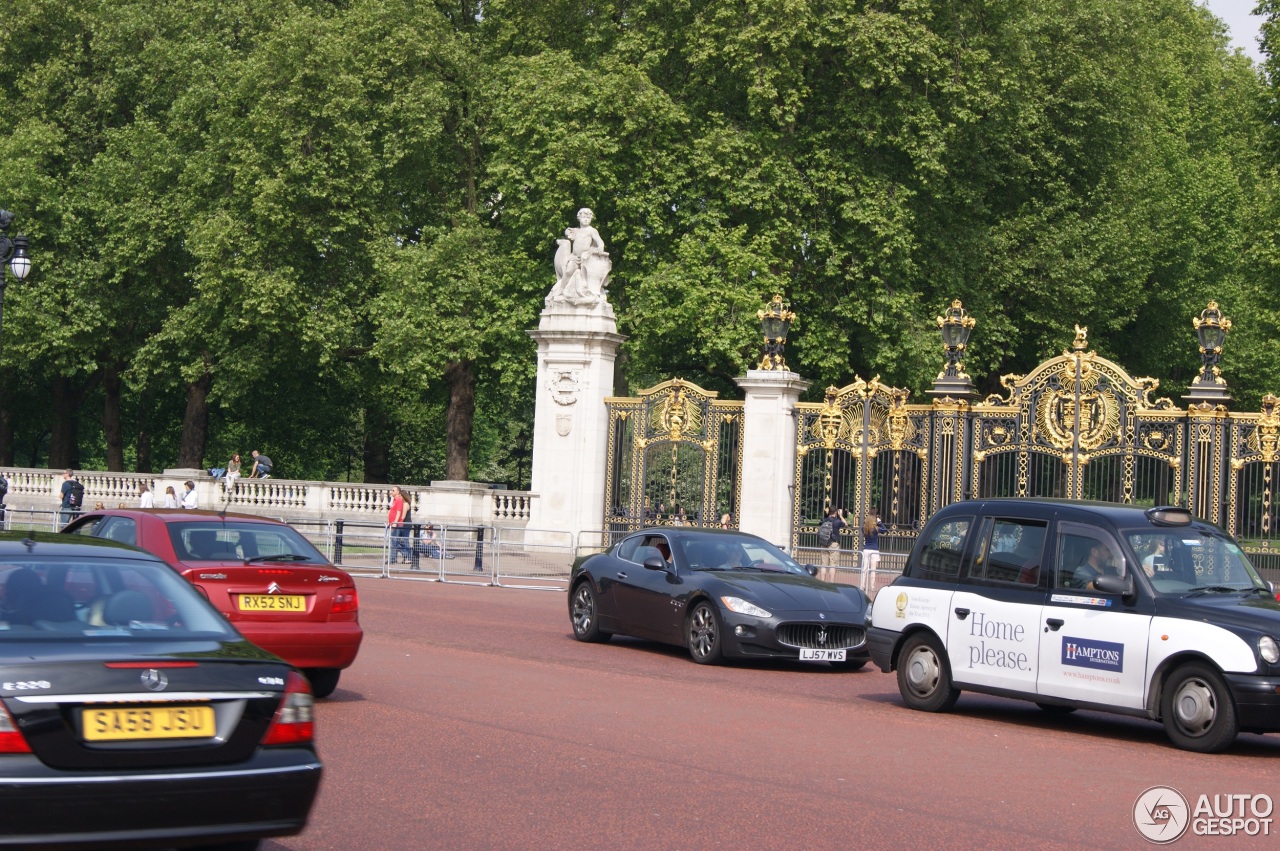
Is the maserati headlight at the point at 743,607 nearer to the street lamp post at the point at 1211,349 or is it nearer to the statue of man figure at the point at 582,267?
the street lamp post at the point at 1211,349

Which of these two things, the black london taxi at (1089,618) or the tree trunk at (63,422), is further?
the tree trunk at (63,422)

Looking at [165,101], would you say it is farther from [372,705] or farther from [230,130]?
[372,705]

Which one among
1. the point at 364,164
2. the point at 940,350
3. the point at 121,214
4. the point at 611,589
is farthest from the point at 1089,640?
the point at 121,214

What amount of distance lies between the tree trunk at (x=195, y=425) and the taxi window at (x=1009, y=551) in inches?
1389

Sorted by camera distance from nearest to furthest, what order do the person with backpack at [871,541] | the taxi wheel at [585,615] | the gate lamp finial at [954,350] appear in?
the taxi wheel at [585,615], the person with backpack at [871,541], the gate lamp finial at [954,350]

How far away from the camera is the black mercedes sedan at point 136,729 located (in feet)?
18.7

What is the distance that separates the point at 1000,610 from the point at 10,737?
8144 millimetres

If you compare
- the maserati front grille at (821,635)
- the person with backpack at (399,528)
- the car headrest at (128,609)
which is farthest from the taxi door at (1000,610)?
the person with backpack at (399,528)

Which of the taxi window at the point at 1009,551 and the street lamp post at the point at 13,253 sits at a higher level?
the street lamp post at the point at 13,253

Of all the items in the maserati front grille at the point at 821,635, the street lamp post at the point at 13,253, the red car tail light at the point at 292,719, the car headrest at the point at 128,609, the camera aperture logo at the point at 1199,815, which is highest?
the street lamp post at the point at 13,253

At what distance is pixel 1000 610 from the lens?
39.7 ft

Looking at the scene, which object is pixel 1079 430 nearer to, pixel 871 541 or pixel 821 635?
pixel 871 541

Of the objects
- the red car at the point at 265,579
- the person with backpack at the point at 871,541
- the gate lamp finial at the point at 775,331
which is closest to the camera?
the red car at the point at 265,579

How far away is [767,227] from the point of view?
1383 inches
